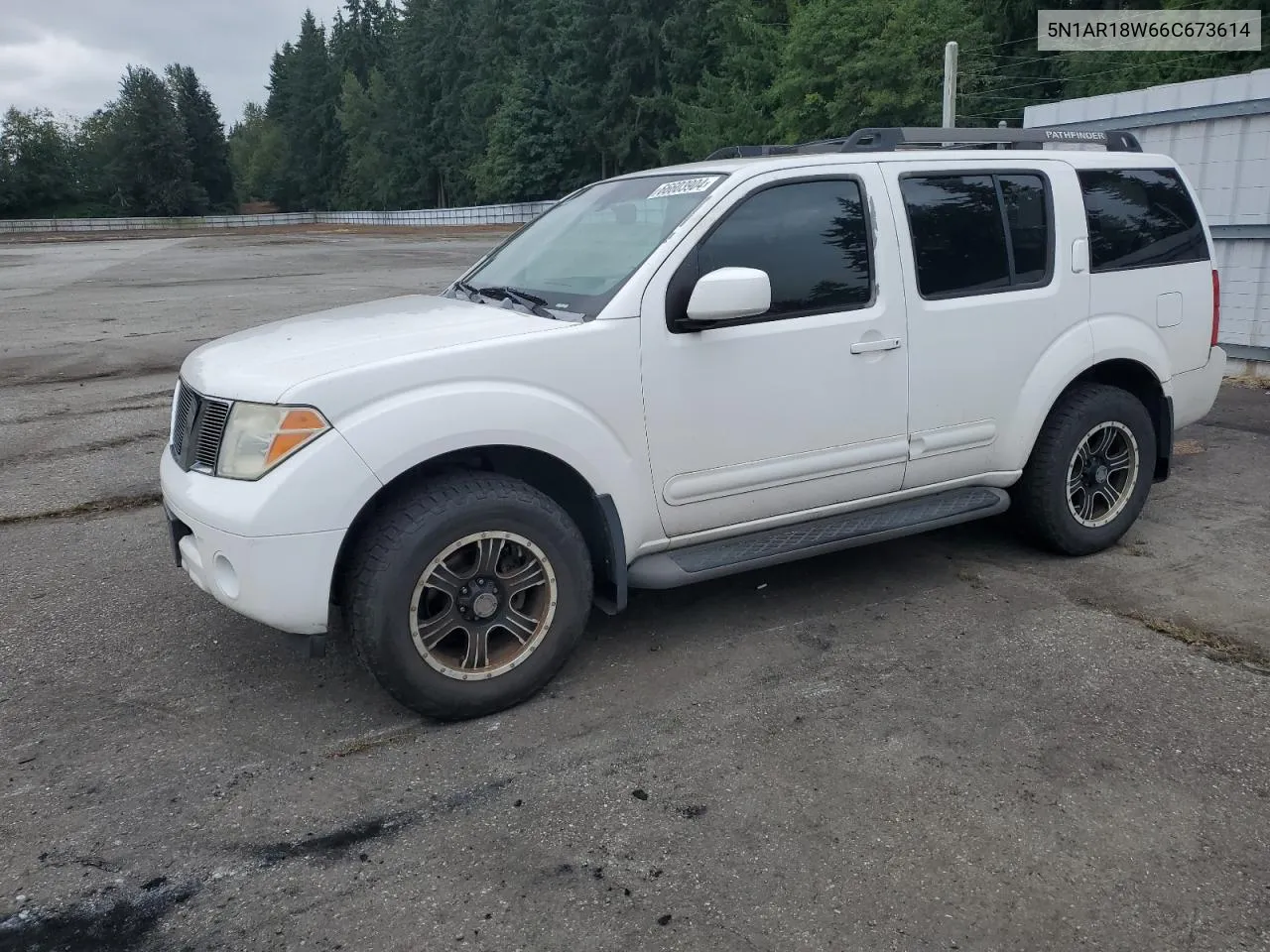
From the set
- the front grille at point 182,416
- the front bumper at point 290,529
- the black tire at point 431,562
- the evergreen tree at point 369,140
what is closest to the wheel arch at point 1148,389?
the black tire at point 431,562

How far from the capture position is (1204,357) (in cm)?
538

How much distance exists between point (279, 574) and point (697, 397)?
63.6 inches

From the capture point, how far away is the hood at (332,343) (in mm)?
3432

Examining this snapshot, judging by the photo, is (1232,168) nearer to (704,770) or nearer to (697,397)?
(697,397)

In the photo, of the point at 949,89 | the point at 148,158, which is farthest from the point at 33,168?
the point at 949,89

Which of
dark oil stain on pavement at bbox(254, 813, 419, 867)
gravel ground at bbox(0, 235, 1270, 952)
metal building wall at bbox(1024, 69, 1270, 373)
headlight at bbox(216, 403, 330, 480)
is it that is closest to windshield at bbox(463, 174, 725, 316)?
headlight at bbox(216, 403, 330, 480)

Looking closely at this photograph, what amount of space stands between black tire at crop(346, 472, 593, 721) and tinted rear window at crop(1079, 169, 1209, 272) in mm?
3006

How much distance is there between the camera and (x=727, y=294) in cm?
369

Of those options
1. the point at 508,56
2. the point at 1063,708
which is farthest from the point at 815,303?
the point at 508,56

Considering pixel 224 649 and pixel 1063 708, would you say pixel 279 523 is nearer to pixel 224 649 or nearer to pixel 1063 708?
pixel 224 649

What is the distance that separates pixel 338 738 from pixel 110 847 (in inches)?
30.7

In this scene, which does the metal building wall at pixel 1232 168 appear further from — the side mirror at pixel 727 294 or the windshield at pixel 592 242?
the side mirror at pixel 727 294

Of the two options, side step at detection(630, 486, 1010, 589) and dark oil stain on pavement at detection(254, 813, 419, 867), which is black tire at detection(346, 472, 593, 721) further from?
dark oil stain on pavement at detection(254, 813, 419, 867)

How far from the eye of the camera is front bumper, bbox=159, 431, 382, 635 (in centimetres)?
328
